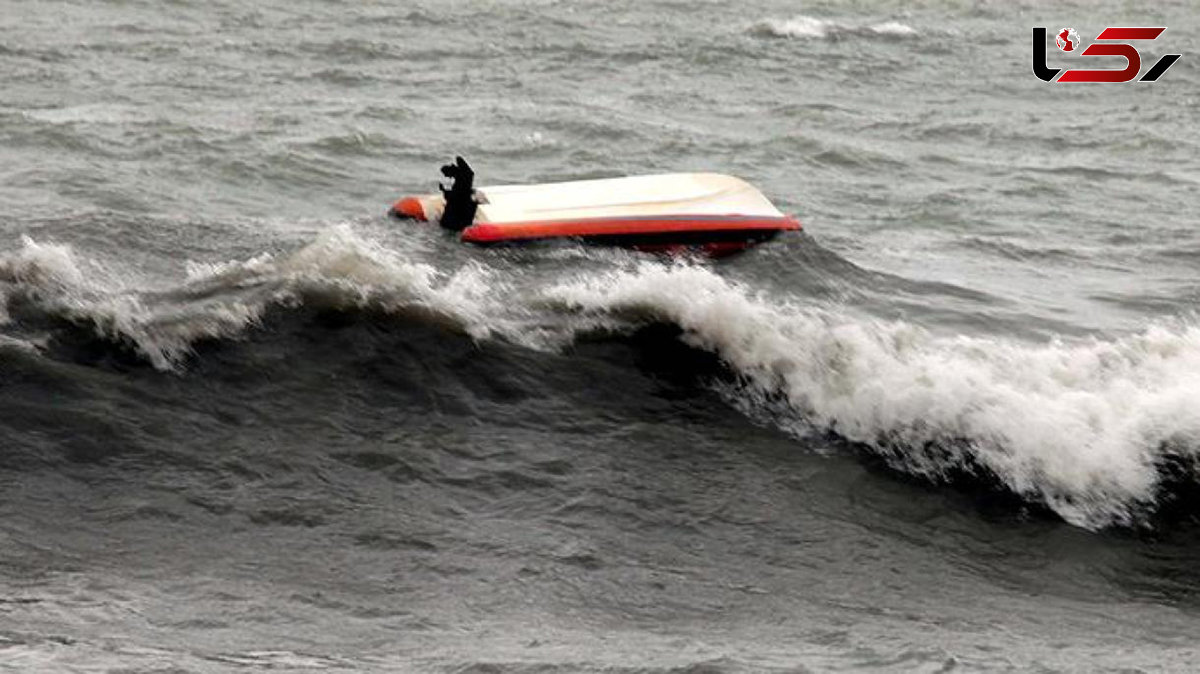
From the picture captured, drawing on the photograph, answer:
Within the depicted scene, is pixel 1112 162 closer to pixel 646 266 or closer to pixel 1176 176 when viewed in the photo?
pixel 1176 176

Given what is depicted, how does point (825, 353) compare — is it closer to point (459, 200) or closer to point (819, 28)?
point (459, 200)

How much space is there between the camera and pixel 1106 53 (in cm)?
2491

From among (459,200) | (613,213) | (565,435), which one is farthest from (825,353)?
(459,200)

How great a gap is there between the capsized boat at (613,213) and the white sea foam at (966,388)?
1316 mm

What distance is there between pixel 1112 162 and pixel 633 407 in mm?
9812

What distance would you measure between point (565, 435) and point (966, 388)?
1.66m

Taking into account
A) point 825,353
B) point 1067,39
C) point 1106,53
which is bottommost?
point 825,353

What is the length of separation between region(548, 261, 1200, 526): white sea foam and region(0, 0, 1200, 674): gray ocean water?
0.06 ft

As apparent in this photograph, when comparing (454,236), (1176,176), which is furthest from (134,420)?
(1176,176)

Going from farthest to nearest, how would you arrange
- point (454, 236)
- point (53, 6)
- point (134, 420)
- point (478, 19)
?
point (478, 19), point (53, 6), point (454, 236), point (134, 420)

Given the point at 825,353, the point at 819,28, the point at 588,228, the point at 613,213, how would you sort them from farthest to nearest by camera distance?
the point at 819,28
the point at 613,213
the point at 588,228
the point at 825,353

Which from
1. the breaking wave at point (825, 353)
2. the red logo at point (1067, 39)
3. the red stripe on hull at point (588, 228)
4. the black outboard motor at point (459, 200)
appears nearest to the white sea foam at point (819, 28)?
the red logo at point (1067, 39)

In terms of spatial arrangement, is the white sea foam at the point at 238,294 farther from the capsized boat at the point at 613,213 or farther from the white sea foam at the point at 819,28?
the white sea foam at the point at 819,28

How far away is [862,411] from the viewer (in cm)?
765
